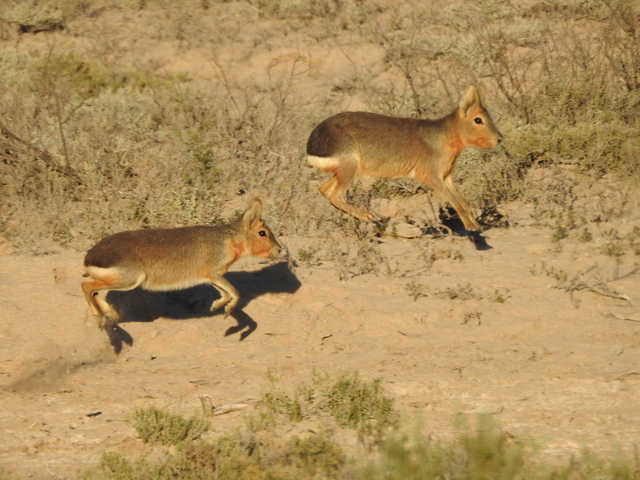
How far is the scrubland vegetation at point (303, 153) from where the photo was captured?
564cm

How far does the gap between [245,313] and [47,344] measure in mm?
1709

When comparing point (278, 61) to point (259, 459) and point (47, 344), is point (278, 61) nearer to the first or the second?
point (47, 344)

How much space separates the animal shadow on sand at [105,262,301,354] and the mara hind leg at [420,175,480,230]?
6.52 ft

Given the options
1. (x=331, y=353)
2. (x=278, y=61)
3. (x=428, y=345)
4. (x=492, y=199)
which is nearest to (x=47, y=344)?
(x=331, y=353)

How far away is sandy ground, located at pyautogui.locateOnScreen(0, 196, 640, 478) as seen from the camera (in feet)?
20.4

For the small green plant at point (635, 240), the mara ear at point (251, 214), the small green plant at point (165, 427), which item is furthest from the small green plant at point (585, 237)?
the small green plant at point (165, 427)

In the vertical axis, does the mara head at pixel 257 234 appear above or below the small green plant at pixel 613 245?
above

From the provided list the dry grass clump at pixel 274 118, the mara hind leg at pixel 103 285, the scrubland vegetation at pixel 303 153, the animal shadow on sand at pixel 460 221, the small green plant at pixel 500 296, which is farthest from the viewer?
the animal shadow on sand at pixel 460 221

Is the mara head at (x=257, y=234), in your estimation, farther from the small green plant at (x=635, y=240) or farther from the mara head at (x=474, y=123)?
the small green plant at (x=635, y=240)

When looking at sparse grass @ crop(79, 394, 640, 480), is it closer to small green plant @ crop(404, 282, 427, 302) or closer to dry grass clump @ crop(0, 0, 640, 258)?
→ small green plant @ crop(404, 282, 427, 302)

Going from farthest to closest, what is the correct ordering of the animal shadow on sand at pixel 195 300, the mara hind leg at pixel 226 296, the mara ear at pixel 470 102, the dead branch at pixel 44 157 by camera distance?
the dead branch at pixel 44 157, the mara ear at pixel 470 102, the animal shadow on sand at pixel 195 300, the mara hind leg at pixel 226 296

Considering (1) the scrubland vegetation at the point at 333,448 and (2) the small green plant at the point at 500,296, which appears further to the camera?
(2) the small green plant at the point at 500,296

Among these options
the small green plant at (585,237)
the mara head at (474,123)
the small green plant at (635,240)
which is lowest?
the small green plant at (585,237)

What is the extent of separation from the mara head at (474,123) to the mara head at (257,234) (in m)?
2.92
